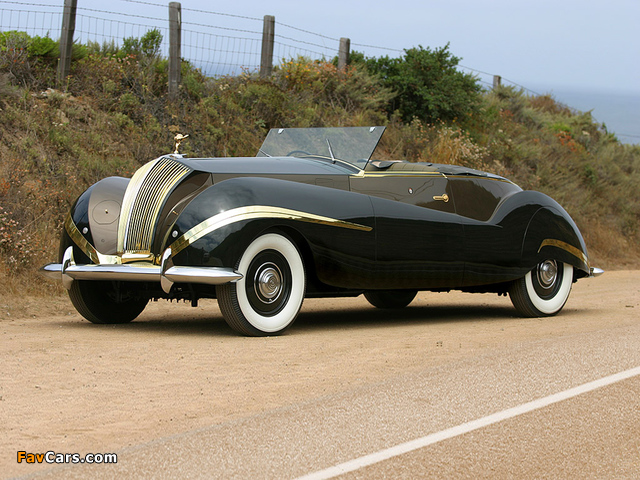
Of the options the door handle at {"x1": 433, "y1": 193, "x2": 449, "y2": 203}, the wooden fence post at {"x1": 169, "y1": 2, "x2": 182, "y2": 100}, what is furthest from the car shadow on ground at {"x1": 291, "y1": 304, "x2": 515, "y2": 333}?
the wooden fence post at {"x1": 169, "y1": 2, "x2": 182, "y2": 100}

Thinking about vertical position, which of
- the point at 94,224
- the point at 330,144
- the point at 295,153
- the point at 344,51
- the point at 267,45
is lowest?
the point at 94,224

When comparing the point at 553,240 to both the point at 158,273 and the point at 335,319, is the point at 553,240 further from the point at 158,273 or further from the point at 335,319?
the point at 158,273

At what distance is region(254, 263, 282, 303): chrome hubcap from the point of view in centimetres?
725

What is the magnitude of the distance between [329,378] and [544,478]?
202cm

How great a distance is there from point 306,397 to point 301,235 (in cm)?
248

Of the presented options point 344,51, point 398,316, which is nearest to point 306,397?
point 398,316

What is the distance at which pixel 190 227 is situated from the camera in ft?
23.0

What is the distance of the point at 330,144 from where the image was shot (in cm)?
914

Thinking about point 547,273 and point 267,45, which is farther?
point 267,45

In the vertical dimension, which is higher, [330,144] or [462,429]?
[330,144]

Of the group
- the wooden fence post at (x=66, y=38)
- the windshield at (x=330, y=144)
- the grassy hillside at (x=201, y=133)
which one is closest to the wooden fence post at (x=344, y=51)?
the grassy hillside at (x=201, y=133)

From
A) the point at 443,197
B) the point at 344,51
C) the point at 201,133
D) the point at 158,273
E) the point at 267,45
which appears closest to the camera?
the point at 158,273

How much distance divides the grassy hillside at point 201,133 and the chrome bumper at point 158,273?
3216 mm

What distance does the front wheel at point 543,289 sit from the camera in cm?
950
